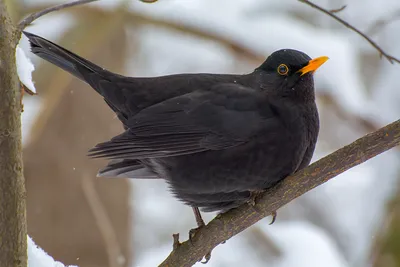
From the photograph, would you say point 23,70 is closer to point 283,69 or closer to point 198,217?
point 198,217

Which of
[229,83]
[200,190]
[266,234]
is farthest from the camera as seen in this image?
[266,234]

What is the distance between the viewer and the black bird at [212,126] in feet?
9.89

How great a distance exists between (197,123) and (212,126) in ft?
0.27

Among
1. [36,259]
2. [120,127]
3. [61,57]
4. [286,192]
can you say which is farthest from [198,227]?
[120,127]

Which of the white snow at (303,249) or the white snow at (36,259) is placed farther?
the white snow at (303,249)

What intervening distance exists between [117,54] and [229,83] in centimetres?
302

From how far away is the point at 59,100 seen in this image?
5910 mm

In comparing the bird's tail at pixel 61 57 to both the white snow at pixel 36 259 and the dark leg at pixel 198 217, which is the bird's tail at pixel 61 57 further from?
the white snow at pixel 36 259

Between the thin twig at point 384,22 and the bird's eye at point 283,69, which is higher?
the thin twig at point 384,22

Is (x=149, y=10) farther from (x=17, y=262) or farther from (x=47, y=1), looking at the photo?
(x=17, y=262)

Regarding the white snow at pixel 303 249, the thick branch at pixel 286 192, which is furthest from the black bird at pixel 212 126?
the white snow at pixel 303 249

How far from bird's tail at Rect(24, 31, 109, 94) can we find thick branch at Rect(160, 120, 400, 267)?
44.4 inches

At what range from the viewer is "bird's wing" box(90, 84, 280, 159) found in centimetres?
309

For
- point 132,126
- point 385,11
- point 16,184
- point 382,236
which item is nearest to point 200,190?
point 132,126
